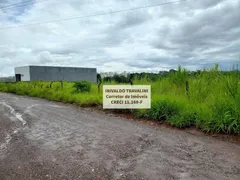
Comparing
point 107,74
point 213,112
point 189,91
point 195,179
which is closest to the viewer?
point 195,179

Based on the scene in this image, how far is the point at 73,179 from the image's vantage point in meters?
2.55

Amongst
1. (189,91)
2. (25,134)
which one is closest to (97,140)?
(25,134)

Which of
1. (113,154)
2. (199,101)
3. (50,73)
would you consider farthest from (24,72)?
(113,154)

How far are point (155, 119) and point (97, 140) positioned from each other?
2112 mm

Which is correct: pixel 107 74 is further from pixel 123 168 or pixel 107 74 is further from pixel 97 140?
pixel 123 168

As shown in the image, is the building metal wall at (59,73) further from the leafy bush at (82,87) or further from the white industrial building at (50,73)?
the leafy bush at (82,87)

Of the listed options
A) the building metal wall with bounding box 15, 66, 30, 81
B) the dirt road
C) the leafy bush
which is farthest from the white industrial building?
the dirt road

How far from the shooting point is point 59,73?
30.4 meters

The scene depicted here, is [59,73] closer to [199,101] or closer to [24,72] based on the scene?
[24,72]

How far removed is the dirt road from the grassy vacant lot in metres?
0.44

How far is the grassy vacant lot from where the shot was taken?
13.9 ft

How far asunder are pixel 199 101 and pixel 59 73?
2747cm

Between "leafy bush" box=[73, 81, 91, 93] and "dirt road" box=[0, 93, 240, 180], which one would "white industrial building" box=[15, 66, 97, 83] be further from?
"dirt road" box=[0, 93, 240, 180]

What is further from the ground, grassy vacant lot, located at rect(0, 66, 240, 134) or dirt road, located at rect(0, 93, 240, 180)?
grassy vacant lot, located at rect(0, 66, 240, 134)
